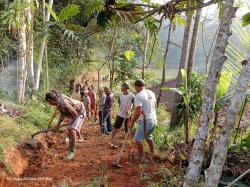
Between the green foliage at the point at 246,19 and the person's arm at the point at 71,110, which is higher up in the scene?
the green foliage at the point at 246,19

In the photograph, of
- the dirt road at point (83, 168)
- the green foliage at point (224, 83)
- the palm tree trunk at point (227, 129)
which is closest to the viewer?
the palm tree trunk at point (227, 129)

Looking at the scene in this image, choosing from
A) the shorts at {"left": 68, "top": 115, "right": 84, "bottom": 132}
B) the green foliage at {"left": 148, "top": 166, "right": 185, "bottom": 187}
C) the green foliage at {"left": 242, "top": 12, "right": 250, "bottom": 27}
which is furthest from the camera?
the shorts at {"left": 68, "top": 115, "right": 84, "bottom": 132}

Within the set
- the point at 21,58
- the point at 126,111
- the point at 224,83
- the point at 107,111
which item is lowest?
the point at 107,111

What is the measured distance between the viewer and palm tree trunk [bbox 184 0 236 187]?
3.36 m

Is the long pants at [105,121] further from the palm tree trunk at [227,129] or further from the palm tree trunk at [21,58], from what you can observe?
the palm tree trunk at [227,129]

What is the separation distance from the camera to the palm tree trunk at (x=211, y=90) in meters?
3.36

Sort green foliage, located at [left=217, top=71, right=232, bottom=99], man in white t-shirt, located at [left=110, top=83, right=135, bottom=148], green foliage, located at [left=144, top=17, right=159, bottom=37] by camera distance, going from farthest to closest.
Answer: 1. man in white t-shirt, located at [left=110, top=83, right=135, bottom=148]
2. green foliage, located at [left=217, top=71, right=232, bottom=99]
3. green foliage, located at [left=144, top=17, right=159, bottom=37]

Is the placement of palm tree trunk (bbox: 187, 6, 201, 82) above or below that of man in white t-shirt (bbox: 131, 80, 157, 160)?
above

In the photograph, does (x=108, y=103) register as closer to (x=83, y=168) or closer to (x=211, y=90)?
(x=83, y=168)

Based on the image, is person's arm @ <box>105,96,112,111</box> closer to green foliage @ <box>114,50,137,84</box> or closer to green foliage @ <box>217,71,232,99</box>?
green foliage @ <box>217,71,232,99</box>

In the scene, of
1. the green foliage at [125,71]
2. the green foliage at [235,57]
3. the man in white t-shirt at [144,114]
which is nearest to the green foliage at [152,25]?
the man in white t-shirt at [144,114]

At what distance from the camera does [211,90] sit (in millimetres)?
3490

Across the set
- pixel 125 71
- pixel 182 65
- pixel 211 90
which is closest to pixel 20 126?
pixel 182 65

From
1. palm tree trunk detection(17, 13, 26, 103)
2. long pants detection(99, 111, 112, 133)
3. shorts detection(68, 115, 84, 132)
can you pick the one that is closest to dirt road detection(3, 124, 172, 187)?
shorts detection(68, 115, 84, 132)
